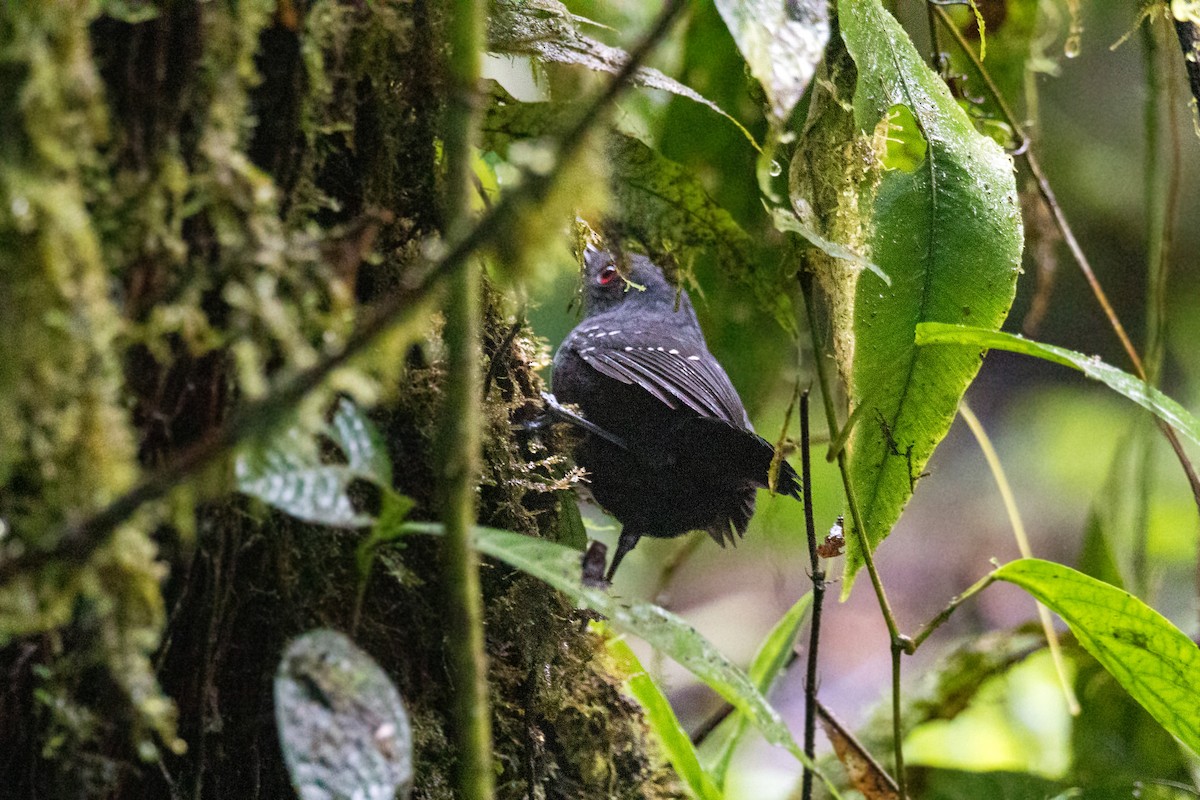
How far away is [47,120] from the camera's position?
558mm

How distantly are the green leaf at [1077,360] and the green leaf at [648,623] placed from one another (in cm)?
43

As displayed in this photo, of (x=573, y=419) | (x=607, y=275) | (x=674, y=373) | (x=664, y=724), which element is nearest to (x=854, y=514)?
(x=664, y=724)

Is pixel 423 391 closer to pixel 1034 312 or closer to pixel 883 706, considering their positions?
pixel 1034 312

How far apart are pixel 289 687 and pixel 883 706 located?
5.97 feet

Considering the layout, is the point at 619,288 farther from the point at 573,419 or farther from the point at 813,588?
the point at 813,588

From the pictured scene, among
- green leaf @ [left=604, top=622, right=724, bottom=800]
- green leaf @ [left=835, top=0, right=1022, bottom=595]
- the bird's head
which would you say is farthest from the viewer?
the bird's head

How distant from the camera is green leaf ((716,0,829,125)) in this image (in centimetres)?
66

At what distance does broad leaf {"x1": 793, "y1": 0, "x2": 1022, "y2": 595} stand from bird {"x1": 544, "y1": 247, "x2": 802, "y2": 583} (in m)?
0.51

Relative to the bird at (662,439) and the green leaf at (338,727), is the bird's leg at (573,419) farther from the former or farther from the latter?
the green leaf at (338,727)

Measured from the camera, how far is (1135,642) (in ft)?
3.15

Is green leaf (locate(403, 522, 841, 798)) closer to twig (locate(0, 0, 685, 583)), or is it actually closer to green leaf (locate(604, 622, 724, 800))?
twig (locate(0, 0, 685, 583))

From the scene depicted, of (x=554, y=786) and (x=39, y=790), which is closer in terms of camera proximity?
(x=39, y=790)

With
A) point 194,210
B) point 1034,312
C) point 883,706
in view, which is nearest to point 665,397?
point 1034,312

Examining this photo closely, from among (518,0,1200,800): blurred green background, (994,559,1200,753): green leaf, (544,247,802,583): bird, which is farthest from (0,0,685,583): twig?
(518,0,1200,800): blurred green background
